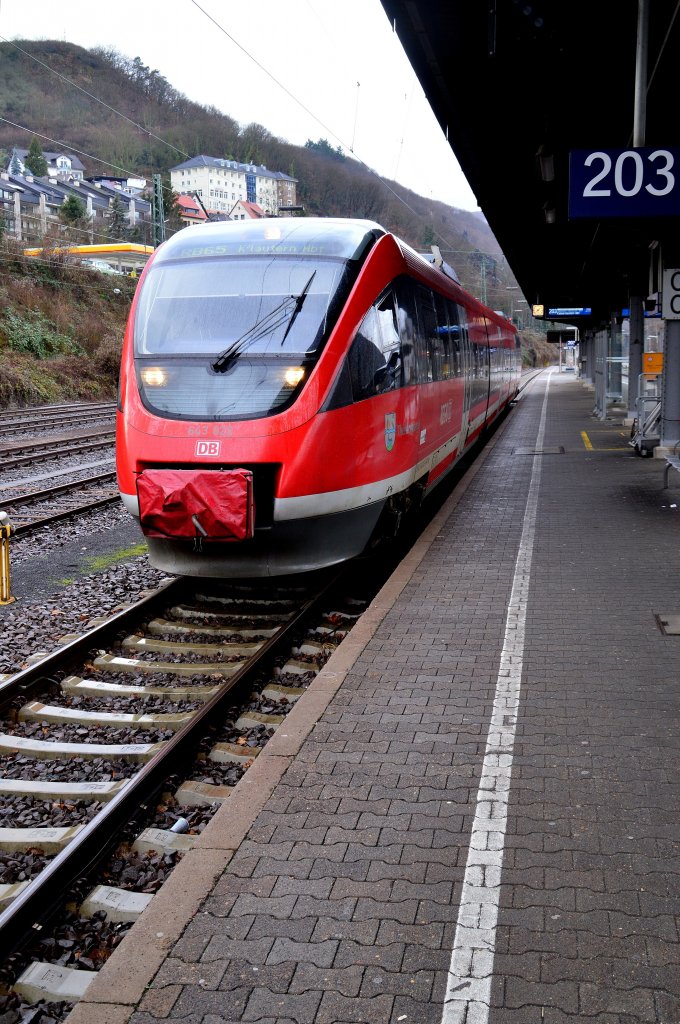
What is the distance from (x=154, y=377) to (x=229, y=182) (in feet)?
423

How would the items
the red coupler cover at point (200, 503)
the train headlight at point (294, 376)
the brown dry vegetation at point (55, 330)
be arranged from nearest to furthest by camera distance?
the red coupler cover at point (200, 503) → the train headlight at point (294, 376) → the brown dry vegetation at point (55, 330)

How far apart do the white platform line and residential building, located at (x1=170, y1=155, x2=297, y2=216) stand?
122 m

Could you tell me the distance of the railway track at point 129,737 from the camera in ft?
12.4

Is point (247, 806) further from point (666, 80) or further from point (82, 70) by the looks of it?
point (82, 70)

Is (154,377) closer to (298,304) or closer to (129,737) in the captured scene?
(298,304)

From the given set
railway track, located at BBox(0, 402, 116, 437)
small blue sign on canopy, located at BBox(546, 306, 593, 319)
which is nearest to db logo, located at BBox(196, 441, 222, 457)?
railway track, located at BBox(0, 402, 116, 437)

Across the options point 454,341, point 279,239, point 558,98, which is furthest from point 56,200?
point 279,239

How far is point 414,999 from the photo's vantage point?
113 inches

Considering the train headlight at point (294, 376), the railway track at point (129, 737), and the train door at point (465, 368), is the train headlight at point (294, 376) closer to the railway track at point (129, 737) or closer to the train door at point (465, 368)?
the railway track at point (129, 737)

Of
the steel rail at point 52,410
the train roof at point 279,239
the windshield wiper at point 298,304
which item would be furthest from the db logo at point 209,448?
the steel rail at point 52,410

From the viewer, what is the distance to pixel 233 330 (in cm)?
769

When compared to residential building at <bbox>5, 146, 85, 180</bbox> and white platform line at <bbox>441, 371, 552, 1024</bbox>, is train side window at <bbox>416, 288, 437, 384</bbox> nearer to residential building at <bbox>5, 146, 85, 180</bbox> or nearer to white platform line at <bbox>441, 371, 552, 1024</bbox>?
white platform line at <bbox>441, 371, 552, 1024</bbox>

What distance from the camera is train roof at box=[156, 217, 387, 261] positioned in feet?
26.7

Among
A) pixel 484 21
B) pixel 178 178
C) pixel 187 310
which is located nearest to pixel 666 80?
pixel 484 21
